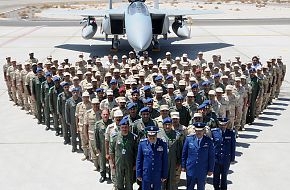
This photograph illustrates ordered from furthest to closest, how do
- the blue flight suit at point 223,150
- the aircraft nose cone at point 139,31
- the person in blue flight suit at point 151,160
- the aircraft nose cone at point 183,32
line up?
the aircraft nose cone at point 183,32, the aircraft nose cone at point 139,31, the blue flight suit at point 223,150, the person in blue flight suit at point 151,160

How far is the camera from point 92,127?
7.56 meters

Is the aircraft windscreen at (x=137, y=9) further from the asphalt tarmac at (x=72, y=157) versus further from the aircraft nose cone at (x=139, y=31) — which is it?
the asphalt tarmac at (x=72, y=157)

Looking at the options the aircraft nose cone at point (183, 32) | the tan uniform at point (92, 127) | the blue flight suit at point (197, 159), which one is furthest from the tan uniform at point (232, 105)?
the aircraft nose cone at point (183, 32)

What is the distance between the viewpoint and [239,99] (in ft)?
29.8

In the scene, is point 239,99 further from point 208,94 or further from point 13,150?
point 13,150

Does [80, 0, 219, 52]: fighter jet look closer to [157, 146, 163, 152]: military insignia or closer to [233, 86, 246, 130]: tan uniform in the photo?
[233, 86, 246, 130]: tan uniform

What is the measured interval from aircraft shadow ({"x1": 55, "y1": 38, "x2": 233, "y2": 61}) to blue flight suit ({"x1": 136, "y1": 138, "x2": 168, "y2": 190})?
46.9ft

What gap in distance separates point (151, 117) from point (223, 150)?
5.31ft

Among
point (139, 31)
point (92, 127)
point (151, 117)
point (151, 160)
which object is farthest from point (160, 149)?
point (139, 31)

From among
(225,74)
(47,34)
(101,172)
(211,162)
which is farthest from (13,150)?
(47,34)

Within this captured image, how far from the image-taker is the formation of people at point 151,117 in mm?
6043

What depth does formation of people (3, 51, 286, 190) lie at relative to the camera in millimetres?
6043

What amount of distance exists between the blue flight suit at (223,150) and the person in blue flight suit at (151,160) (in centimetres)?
108

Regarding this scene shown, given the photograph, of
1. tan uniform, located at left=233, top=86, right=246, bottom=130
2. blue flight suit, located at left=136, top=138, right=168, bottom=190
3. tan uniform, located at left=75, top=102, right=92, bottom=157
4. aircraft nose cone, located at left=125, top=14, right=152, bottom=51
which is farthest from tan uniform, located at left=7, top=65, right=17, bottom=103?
blue flight suit, located at left=136, top=138, right=168, bottom=190
